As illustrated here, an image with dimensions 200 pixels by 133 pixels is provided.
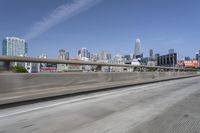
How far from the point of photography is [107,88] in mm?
13234

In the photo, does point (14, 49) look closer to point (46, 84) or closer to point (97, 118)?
point (46, 84)

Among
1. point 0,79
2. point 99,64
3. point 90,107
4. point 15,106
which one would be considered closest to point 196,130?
point 90,107

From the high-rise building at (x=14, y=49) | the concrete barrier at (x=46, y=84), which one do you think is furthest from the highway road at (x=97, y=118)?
the high-rise building at (x=14, y=49)

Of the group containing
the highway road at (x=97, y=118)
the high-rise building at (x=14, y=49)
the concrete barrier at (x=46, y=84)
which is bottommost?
the highway road at (x=97, y=118)

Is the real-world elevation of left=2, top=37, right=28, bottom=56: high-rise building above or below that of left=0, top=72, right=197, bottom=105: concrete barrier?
above

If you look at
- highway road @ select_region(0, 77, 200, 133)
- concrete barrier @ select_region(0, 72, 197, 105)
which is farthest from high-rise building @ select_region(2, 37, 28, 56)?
highway road @ select_region(0, 77, 200, 133)

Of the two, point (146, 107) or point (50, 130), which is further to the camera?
point (146, 107)

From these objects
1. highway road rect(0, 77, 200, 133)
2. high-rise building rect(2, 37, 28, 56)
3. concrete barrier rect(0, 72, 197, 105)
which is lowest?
highway road rect(0, 77, 200, 133)

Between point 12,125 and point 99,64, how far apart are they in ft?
25.2

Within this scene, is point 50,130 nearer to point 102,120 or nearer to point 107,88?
point 102,120

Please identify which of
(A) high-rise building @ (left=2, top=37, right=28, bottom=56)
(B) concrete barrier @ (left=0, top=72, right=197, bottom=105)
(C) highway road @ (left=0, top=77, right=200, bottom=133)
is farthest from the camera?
(A) high-rise building @ (left=2, top=37, right=28, bottom=56)

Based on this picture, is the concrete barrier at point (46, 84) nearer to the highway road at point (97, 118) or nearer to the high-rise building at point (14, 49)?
the highway road at point (97, 118)

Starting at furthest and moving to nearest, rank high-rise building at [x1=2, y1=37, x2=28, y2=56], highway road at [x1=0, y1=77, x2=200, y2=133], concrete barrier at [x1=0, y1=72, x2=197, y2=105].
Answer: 1. high-rise building at [x1=2, y1=37, x2=28, y2=56]
2. concrete barrier at [x1=0, y1=72, x2=197, y2=105]
3. highway road at [x1=0, y1=77, x2=200, y2=133]

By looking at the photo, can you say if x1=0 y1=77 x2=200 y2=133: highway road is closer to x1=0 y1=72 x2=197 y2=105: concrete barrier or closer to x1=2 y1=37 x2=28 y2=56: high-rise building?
x1=0 y1=72 x2=197 y2=105: concrete barrier
